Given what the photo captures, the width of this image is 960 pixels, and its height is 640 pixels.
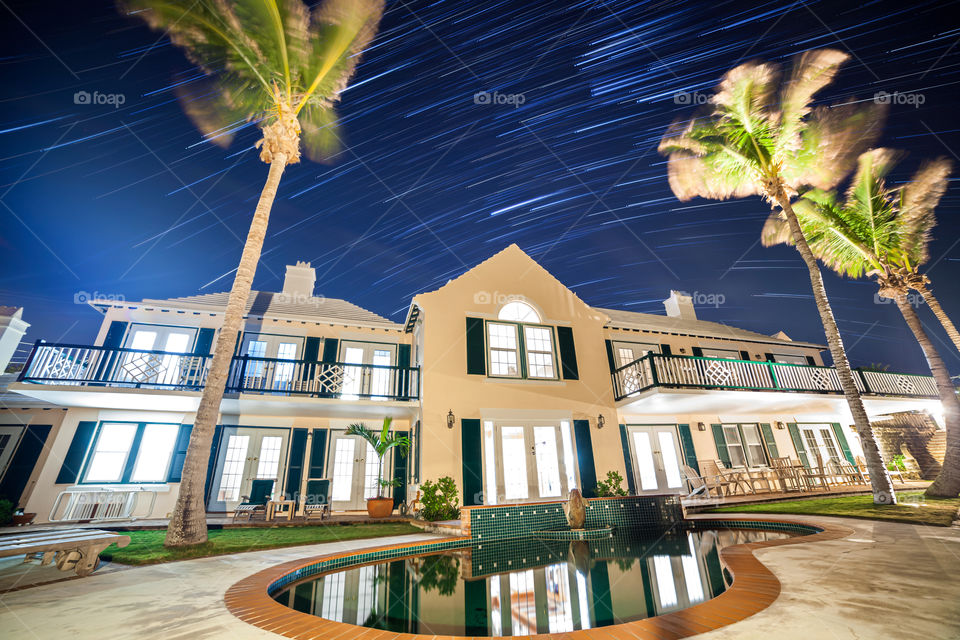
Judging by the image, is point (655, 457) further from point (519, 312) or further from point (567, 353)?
point (519, 312)

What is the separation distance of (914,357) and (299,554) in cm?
5958

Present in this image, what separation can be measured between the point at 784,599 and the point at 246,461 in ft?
43.5

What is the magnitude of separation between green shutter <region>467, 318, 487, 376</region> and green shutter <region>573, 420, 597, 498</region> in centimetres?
Result: 358

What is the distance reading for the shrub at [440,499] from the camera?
9.47 m

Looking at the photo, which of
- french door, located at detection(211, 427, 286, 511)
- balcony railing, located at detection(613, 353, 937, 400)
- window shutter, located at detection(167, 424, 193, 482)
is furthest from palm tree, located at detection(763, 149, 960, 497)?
window shutter, located at detection(167, 424, 193, 482)

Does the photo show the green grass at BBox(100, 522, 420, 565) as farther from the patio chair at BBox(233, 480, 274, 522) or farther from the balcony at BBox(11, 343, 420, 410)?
the balcony at BBox(11, 343, 420, 410)

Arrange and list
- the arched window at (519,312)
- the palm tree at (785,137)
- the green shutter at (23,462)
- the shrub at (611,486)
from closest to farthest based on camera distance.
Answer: the green shutter at (23,462), the palm tree at (785,137), the shrub at (611,486), the arched window at (519,312)

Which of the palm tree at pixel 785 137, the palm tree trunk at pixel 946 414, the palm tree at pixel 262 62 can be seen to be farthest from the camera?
the palm tree at pixel 785 137

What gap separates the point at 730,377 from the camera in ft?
40.9

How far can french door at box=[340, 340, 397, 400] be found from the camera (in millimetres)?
11841

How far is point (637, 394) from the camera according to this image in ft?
39.3

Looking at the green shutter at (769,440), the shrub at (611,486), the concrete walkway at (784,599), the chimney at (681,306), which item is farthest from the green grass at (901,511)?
the chimney at (681,306)

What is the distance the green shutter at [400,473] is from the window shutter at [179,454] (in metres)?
6.02

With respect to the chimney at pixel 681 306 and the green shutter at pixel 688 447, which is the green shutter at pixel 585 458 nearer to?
the green shutter at pixel 688 447
